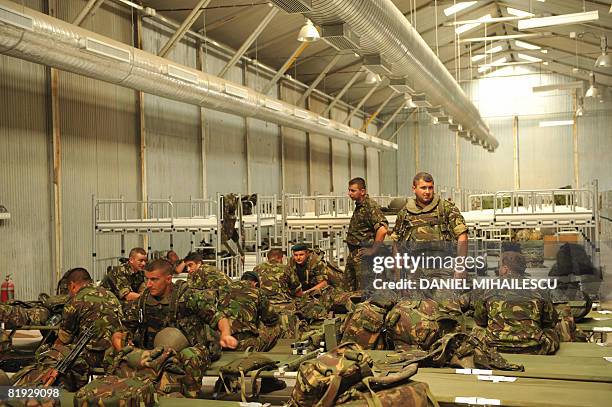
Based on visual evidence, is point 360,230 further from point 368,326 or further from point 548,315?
point 548,315

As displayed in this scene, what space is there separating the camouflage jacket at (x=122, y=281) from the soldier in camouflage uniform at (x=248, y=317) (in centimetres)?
236

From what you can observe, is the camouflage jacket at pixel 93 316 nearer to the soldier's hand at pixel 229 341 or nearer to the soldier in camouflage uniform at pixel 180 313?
the soldier in camouflage uniform at pixel 180 313

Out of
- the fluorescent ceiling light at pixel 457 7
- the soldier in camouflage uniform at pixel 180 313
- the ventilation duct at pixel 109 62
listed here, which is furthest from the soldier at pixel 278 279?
the fluorescent ceiling light at pixel 457 7

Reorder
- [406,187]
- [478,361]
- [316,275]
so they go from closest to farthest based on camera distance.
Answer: [478,361]
[316,275]
[406,187]

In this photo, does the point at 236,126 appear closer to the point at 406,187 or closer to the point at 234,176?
the point at 234,176

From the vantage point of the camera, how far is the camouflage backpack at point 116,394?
446 centimetres

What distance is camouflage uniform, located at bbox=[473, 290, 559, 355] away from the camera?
18.7 ft

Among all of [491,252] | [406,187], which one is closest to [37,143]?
[491,252]

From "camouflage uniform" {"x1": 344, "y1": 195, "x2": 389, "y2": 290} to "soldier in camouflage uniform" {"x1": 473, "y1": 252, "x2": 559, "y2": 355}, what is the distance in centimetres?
287

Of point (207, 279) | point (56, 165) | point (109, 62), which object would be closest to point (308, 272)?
point (207, 279)

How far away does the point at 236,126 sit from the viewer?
1858 cm

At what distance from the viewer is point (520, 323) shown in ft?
18.9

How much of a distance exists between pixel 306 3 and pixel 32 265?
6.45 metres

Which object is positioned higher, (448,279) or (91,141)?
(91,141)
